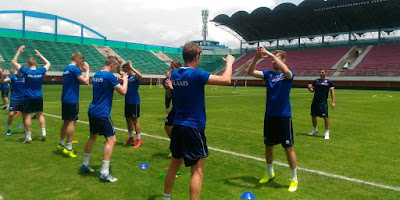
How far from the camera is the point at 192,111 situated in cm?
397

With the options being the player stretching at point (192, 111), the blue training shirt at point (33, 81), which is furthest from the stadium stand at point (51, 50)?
the player stretching at point (192, 111)

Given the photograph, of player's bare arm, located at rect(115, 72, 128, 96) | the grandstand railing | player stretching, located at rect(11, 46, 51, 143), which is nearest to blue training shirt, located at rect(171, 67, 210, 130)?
player's bare arm, located at rect(115, 72, 128, 96)

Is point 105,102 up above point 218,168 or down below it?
above

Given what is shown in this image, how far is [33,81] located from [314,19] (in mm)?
63278

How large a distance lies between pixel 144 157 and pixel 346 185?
4399mm

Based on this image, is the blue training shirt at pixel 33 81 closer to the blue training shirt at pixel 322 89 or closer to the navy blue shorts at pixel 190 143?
the navy blue shorts at pixel 190 143

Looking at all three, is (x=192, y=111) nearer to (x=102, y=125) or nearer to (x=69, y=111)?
(x=102, y=125)

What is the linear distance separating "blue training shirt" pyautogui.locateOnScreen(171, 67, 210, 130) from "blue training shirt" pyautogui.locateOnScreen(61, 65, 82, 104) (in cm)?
394

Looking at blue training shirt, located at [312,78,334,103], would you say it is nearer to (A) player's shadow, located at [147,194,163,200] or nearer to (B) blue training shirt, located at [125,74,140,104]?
(B) blue training shirt, located at [125,74,140,104]

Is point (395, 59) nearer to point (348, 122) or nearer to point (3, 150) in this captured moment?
point (348, 122)

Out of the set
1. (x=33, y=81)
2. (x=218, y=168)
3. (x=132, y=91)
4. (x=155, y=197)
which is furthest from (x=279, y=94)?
(x=33, y=81)

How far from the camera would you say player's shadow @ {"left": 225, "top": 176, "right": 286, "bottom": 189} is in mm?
5430

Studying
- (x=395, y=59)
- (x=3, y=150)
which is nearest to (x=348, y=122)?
(x=3, y=150)

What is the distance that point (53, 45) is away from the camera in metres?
65.7
